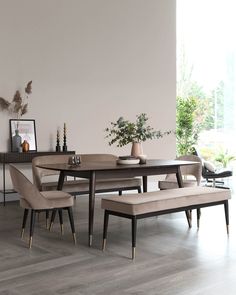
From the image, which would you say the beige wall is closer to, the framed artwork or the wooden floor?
the framed artwork

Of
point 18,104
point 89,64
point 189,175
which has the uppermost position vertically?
point 89,64

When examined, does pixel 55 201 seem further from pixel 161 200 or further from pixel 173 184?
pixel 173 184

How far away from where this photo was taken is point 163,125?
8.54m

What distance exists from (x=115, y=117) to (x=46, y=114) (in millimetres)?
1311

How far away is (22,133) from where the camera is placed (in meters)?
6.83

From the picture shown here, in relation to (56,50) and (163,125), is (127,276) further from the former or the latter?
(163,125)

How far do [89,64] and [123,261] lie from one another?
4.48 m

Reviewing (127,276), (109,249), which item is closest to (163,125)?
(109,249)

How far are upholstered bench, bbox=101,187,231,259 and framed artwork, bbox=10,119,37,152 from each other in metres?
2.92

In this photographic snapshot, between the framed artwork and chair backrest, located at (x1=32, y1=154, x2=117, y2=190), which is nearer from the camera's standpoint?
chair backrest, located at (x1=32, y1=154, x2=117, y2=190)

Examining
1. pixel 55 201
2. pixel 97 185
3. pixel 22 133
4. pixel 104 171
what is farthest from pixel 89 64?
pixel 55 201

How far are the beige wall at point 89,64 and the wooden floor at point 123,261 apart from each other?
2.45m

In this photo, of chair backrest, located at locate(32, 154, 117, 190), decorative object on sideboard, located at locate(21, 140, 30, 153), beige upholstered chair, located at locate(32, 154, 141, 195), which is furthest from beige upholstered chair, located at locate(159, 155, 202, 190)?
decorative object on sideboard, located at locate(21, 140, 30, 153)

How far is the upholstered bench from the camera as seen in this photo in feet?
12.7
